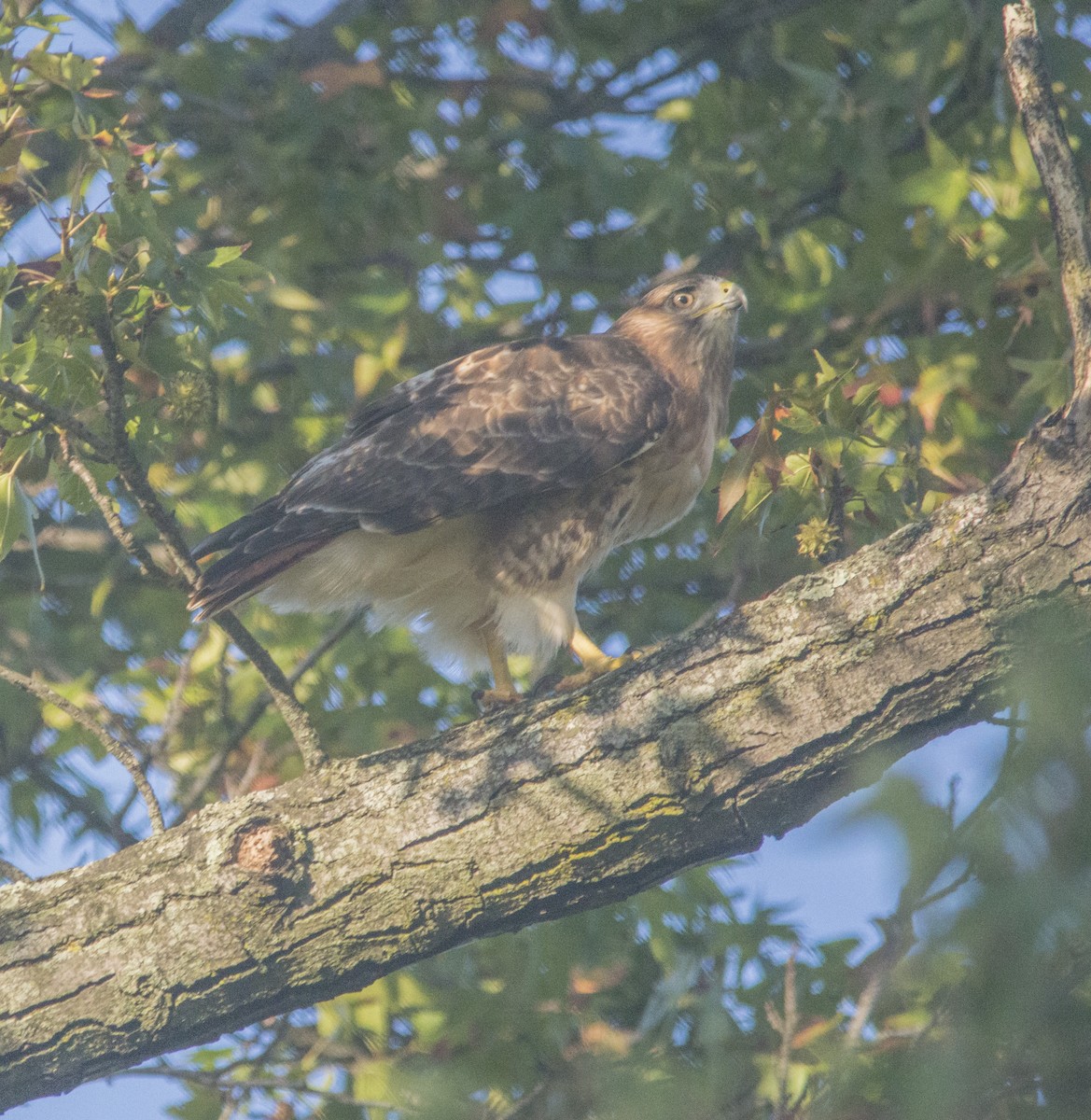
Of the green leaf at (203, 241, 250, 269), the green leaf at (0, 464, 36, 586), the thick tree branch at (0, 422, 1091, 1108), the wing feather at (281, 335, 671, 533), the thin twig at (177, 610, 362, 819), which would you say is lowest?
the thick tree branch at (0, 422, 1091, 1108)

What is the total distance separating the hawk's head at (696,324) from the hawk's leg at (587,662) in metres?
1.09

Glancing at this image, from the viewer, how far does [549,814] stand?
8.93ft

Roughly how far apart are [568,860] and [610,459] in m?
1.66

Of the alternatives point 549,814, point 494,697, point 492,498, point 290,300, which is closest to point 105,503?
point 549,814

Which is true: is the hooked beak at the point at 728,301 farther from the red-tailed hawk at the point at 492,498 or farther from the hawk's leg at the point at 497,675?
the hawk's leg at the point at 497,675

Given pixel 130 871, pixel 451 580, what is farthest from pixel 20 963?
pixel 451 580

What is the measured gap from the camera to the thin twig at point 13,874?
9.58 ft

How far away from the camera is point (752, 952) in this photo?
13.8 ft

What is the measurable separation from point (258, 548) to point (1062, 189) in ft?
7.21

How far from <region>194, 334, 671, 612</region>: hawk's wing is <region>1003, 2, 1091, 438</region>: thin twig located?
1705 mm

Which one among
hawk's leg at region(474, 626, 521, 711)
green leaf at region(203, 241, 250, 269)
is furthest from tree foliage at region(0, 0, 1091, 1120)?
hawk's leg at region(474, 626, 521, 711)

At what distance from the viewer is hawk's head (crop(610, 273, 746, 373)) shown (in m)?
4.64

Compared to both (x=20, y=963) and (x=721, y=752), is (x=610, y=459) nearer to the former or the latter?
(x=721, y=752)

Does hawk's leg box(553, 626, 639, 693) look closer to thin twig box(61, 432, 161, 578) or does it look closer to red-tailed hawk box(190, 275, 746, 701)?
red-tailed hawk box(190, 275, 746, 701)
